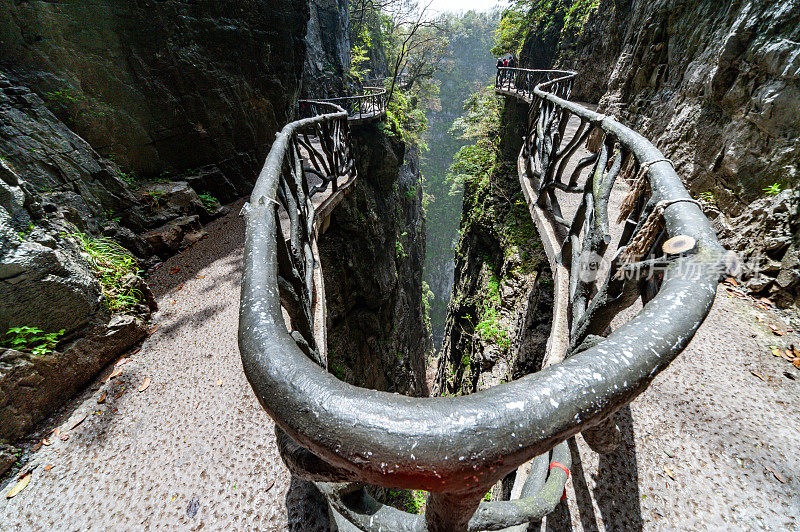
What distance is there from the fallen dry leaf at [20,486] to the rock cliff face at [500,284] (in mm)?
4275

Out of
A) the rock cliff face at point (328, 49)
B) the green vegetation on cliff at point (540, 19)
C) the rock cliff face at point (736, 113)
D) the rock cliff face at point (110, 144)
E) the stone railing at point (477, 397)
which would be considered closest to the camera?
the stone railing at point (477, 397)

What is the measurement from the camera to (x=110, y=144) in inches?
180

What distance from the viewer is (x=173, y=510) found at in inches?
65.1

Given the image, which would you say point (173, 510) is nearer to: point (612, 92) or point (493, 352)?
point (493, 352)

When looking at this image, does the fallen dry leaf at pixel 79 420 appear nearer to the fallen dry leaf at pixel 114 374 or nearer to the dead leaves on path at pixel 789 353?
the fallen dry leaf at pixel 114 374

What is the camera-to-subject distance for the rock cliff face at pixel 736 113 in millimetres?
2814

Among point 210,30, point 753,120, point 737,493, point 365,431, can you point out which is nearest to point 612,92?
point 753,120

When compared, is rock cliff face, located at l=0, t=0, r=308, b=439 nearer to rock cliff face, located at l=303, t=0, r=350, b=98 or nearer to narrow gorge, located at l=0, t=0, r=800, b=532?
narrow gorge, located at l=0, t=0, r=800, b=532

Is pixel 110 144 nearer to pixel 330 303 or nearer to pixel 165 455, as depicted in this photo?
pixel 330 303

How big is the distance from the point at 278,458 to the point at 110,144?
5604 millimetres

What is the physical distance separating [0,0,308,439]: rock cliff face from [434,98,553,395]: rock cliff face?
4464 millimetres

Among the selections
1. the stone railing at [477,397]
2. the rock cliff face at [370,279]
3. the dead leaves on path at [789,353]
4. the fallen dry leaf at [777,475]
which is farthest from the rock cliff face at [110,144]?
the dead leaves on path at [789,353]

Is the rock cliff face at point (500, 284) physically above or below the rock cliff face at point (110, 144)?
below

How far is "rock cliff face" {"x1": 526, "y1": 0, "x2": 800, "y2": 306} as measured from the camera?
2.81 meters
